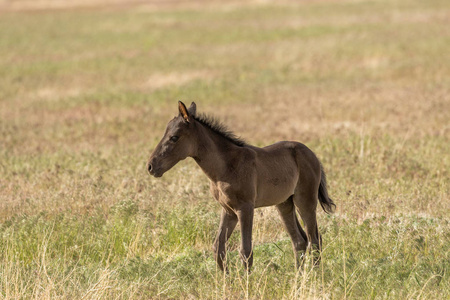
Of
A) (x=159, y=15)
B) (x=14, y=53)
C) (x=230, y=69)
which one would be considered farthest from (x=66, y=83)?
(x=159, y=15)

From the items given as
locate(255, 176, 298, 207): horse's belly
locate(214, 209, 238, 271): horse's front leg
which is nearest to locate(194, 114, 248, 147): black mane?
locate(255, 176, 298, 207): horse's belly

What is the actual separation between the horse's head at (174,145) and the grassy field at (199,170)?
44.9 inches

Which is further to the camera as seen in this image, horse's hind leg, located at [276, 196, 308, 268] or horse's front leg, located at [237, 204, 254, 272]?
horse's hind leg, located at [276, 196, 308, 268]

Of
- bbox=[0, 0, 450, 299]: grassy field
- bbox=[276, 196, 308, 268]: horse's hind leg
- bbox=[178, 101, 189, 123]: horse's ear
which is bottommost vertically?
bbox=[0, 0, 450, 299]: grassy field

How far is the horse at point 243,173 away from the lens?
6547 millimetres

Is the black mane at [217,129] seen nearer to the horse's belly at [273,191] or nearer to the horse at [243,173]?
the horse at [243,173]

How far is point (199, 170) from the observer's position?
40.3 ft

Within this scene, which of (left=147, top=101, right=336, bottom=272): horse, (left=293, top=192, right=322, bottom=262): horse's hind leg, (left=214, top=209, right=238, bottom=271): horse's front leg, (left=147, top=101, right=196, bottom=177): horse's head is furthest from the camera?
(left=293, top=192, right=322, bottom=262): horse's hind leg

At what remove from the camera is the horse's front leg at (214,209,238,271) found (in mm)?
6852

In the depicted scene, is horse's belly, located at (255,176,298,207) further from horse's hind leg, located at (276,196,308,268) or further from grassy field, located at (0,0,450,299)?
grassy field, located at (0,0,450,299)

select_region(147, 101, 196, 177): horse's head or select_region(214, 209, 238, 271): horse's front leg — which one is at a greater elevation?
select_region(147, 101, 196, 177): horse's head

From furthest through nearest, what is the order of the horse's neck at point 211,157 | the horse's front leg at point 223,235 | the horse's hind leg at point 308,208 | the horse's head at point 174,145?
the horse's hind leg at point 308,208
the horse's front leg at point 223,235
the horse's neck at point 211,157
the horse's head at point 174,145

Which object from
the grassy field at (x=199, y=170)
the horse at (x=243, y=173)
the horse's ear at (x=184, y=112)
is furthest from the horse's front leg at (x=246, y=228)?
the horse's ear at (x=184, y=112)

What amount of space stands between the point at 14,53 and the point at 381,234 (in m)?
35.9
